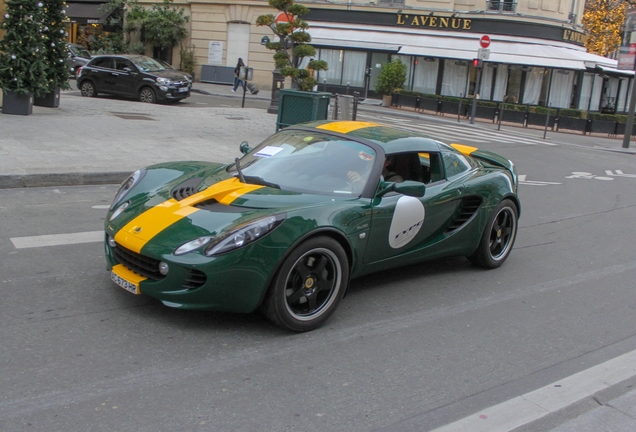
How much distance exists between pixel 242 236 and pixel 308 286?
64cm

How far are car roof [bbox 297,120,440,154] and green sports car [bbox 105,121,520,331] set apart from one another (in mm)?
12

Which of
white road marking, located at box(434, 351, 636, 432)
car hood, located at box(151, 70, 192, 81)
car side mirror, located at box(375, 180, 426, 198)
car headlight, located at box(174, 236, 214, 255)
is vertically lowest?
white road marking, located at box(434, 351, 636, 432)

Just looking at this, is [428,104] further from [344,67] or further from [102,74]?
[102,74]

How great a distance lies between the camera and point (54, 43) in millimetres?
15367

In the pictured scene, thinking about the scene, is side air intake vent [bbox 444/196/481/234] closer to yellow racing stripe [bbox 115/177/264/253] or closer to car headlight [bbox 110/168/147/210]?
yellow racing stripe [bbox 115/177/264/253]

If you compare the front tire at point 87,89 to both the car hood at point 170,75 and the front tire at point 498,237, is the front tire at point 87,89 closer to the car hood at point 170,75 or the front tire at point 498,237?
the car hood at point 170,75

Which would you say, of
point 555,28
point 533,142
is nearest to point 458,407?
point 533,142

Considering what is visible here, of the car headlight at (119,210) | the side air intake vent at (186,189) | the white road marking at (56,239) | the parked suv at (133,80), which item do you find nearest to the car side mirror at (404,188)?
the side air intake vent at (186,189)

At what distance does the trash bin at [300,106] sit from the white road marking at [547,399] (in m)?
10.4

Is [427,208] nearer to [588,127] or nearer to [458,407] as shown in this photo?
[458,407]

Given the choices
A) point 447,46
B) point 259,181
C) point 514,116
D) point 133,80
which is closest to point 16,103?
point 133,80

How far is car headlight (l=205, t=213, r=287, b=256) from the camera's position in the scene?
14.5ft

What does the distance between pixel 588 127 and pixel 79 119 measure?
69.7 feet

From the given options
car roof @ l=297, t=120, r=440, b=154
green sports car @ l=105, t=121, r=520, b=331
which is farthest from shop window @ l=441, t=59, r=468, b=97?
car roof @ l=297, t=120, r=440, b=154
